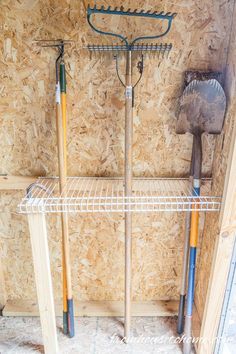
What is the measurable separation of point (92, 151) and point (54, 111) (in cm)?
27

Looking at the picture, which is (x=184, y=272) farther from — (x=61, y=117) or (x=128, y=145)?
(x=61, y=117)

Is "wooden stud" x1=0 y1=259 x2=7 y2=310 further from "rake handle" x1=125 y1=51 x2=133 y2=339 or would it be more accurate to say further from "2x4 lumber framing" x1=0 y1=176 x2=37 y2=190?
"rake handle" x1=125 y1=51 x2=133 y2=339

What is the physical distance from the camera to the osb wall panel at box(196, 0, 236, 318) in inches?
45.5

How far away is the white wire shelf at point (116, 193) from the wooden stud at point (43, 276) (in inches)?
3.8

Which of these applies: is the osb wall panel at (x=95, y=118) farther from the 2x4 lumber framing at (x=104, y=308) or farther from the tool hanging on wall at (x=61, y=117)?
the 2x4 lumber framing at (x=104, y=308)

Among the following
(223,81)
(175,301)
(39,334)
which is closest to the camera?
(223,81)

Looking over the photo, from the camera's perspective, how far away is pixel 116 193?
1.36 metres

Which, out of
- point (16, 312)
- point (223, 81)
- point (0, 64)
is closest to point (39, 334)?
point (16, 312)

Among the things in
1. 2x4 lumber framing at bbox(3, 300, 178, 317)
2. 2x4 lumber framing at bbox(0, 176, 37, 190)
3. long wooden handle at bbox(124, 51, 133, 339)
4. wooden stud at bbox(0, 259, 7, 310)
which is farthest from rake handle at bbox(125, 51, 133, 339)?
wooden stud at bbox(0, 259, 7, 310)

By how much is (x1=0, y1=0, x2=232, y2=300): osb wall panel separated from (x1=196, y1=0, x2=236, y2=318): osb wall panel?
0.26ft

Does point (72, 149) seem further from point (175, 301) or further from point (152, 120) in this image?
point (175, 301)

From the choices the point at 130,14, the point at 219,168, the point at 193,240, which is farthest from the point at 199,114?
the point at 193,240

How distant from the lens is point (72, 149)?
1.39m

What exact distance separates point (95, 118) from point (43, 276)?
79cm
